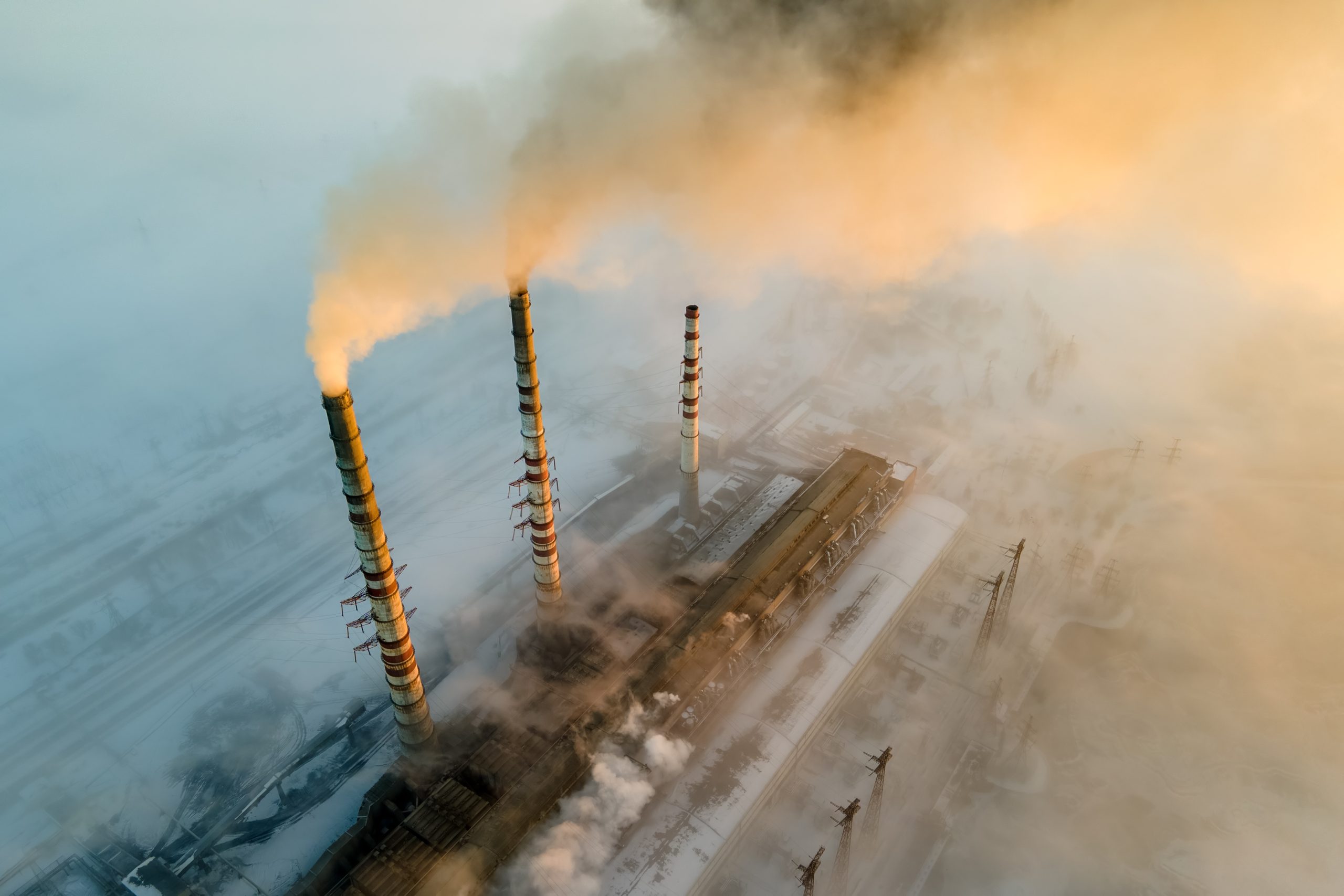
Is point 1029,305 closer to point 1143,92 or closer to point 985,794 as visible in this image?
point 1143,92

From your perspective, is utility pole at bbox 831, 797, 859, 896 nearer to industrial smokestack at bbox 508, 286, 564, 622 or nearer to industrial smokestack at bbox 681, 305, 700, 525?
industrial smokestack at bbox 508, 286, 564, 622

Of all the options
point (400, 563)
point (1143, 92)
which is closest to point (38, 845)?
point (400, 563)

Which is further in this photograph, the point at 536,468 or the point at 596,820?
the point at 536,468

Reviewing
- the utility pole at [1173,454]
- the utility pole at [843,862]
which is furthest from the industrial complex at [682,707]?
the utility pole at [1173,454]

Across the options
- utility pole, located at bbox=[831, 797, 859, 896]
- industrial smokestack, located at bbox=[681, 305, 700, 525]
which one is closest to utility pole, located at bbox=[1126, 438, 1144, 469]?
industrial smokestack, located at bbox=[681, 305, 700, 525]

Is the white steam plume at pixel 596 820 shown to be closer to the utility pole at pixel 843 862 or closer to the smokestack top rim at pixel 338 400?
the utility pole at pixel 843 862

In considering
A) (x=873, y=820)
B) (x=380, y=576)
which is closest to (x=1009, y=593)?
(x=873, y=820)

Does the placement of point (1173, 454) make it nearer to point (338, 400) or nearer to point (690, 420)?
point (690, 420)
